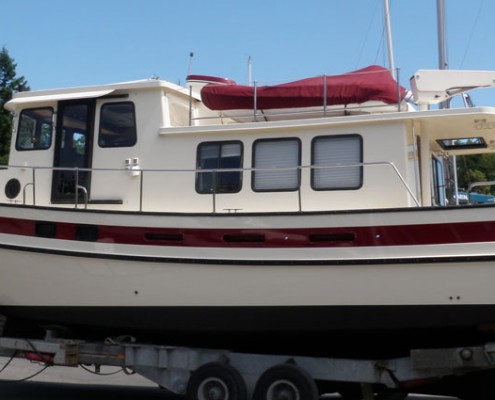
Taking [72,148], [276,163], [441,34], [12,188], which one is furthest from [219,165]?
[441,34]

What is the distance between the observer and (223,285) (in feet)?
24.0

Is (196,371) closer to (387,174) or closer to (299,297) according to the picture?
(299,297)

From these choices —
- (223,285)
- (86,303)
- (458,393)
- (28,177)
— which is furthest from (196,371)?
(28,177)

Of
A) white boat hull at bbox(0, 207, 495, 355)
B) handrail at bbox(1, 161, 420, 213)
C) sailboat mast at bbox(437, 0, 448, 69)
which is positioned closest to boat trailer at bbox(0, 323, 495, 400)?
white boat hull at bbox(0, 207, 495, 355)

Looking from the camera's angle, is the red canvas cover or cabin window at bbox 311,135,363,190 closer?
cabin window at bbox 311,135,363,190

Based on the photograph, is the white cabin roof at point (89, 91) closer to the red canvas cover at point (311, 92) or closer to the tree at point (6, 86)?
the red canvas cover at point (311, 92)

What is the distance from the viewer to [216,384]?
7.18m

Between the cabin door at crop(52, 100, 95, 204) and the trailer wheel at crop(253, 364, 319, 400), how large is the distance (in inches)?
125

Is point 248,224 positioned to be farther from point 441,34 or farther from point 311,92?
point 441,34

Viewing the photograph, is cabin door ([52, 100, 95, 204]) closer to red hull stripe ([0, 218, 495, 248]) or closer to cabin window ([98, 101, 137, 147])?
cabin window ([98, 101, 137, 147])

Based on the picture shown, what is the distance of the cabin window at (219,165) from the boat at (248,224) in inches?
0.6

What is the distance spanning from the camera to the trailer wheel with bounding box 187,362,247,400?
7.06m

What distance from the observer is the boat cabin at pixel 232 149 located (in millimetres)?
7629

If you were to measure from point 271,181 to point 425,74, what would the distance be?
2.12 m
